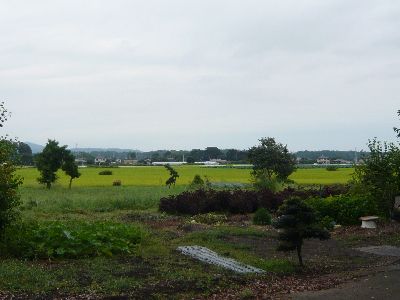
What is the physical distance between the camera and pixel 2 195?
39.9 feet

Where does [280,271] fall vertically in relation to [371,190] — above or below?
below

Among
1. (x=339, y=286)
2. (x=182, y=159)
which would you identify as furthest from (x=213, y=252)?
(x=182, y=159)

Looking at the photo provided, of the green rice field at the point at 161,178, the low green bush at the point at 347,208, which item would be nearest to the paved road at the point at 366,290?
the low green bush at the point at 347,208

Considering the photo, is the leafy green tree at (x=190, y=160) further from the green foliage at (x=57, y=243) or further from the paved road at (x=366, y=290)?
the paved road at (x=366, y=290)

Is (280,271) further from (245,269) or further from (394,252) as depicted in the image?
(394,252)

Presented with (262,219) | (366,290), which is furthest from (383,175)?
(366,290)

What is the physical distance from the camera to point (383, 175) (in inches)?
773

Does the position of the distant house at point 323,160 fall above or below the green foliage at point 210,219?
above

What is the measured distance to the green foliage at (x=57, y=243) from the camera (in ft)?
38.3

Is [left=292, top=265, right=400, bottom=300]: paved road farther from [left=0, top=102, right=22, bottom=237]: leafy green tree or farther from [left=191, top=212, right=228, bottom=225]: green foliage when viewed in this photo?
[left=191, top=212, right=228, bottom=225]: green foliage

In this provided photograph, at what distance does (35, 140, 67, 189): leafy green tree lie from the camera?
46438mm

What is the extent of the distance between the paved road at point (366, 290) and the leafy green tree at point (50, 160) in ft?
129

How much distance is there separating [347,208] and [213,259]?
9.41m

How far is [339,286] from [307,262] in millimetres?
2659
